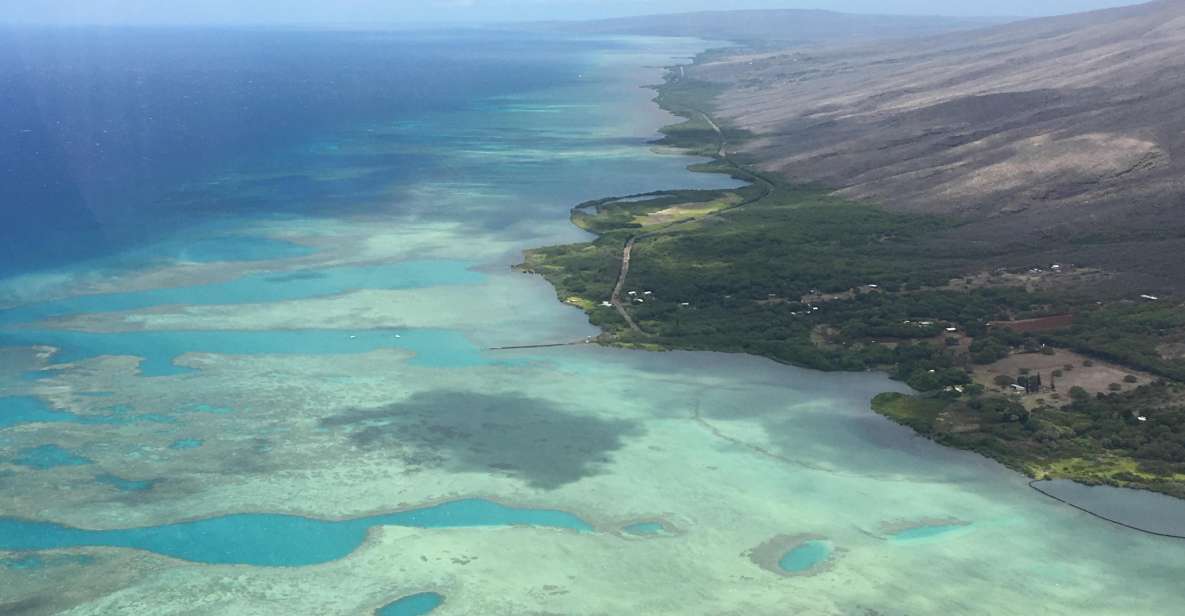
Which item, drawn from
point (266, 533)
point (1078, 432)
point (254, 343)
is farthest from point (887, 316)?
point (266, 533)

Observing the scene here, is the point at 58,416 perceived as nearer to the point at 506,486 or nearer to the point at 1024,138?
the point at 506,486

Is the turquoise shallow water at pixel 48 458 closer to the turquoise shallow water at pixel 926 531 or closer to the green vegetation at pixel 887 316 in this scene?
the green vegetation at pixel 887 316

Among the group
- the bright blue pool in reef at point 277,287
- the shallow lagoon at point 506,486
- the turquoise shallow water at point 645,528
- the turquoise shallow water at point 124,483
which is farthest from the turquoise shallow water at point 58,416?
the turquoise shallow water at point 645,528

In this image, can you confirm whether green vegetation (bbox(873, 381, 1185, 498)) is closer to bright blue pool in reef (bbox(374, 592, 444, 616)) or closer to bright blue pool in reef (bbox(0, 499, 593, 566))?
bright blue pool in reef (bbox(0, 499, 593, 566))

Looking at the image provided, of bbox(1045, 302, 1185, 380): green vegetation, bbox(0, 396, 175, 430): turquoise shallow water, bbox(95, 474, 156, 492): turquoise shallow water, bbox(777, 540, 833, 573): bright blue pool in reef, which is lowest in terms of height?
bbox(777, 540, 833, 573): bright blue pool in reef

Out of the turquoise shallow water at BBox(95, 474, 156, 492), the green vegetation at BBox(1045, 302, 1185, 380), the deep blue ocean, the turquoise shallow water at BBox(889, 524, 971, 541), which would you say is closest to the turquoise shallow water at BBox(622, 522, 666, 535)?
the turquoise shallow water at BBox(889, 524, 971, 541)
